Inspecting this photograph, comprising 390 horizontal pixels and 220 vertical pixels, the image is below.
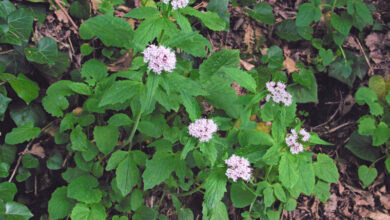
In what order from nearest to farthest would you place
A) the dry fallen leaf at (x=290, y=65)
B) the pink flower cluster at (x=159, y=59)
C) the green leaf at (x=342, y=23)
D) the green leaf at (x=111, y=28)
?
1. the pink flower cluster at (x=159, y=59)
2. the green leaf at (x=111, y=28)
3. the green leaf at (x=342, y=23)
4. the dry fallen leaf at (x=290, y=65)

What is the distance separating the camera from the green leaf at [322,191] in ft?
9.53

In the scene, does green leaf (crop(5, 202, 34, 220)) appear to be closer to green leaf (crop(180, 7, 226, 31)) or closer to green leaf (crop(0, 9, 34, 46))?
green leaf (crop(0, 9, 34, 46))

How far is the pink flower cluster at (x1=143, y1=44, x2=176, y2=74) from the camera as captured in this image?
70.6 inches

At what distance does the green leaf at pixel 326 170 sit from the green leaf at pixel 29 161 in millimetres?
2284

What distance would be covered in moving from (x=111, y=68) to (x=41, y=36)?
24.3 inches

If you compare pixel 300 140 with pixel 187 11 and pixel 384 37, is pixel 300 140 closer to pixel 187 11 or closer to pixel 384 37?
pixel 187 11

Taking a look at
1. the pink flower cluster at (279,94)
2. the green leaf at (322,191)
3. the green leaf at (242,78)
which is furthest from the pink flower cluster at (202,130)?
the green leaf at (322,191)

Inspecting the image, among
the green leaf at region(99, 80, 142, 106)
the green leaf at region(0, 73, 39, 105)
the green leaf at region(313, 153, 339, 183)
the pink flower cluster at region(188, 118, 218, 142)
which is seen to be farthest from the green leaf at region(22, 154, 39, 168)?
the green leaf at region(313, 153, 339, 183)

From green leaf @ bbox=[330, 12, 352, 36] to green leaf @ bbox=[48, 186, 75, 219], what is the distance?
2.98 meters

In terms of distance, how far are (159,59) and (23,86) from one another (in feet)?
4.27

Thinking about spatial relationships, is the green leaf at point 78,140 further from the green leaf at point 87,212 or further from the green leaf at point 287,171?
the green leaf at point 287,171

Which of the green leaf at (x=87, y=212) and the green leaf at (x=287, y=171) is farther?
the green leaf at (x=87, y=212)

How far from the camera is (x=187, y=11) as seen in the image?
2.05 meters

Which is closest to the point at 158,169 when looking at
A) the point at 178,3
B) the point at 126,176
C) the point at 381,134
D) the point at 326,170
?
the point at 126,176
